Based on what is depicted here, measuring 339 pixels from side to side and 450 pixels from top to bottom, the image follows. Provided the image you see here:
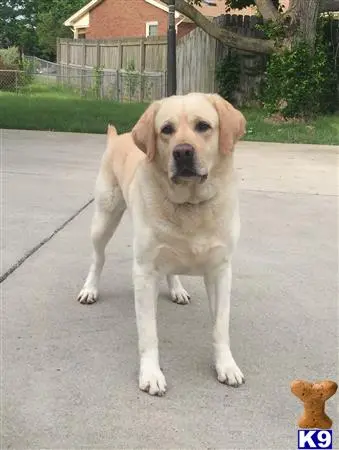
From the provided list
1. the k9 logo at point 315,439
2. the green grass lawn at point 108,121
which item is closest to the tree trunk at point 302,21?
the green grass lawn at point 108,121

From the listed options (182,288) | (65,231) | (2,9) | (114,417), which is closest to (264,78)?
(65,231)

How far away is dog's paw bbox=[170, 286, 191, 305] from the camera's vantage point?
4.16 meters

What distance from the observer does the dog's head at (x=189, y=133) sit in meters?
2.90

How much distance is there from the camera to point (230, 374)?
10.3ft

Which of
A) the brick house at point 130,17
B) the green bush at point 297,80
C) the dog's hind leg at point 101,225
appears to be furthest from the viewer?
the brick house at point 130,17

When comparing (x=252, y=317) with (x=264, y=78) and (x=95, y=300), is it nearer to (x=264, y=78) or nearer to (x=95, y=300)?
(x=95, y=300)

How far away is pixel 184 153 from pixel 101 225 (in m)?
1.29

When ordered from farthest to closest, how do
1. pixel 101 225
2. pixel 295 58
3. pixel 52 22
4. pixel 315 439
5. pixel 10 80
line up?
pixel 52 22
pixel 10 80
pixel 295 58
pixel 101 225
pixel 315 439

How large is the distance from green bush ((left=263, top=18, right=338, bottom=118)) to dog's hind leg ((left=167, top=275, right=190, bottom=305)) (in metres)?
10.5

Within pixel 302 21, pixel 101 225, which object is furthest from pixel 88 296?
pixel 302 21

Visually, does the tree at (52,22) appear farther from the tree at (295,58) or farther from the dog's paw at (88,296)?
the dog's paw at (88,296)

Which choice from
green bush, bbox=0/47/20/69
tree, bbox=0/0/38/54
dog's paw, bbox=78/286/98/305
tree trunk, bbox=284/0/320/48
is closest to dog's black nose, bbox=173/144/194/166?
dog's paw, bbox=78/286/98/305

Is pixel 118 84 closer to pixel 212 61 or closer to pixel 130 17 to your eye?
pixel 212 61

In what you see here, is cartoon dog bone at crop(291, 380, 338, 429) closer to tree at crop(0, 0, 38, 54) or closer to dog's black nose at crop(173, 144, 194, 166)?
dog's black nose at crop(173, 144, 194, 166)
